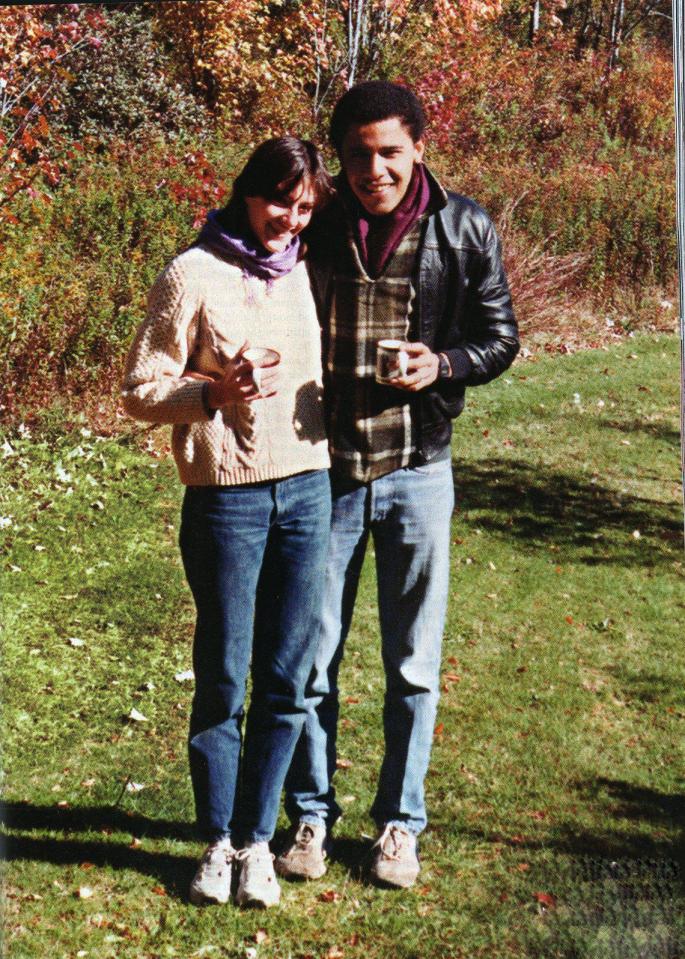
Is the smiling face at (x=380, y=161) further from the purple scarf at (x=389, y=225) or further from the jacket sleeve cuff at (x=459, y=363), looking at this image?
the jacket sleeve cuff at (x=459, y=363)

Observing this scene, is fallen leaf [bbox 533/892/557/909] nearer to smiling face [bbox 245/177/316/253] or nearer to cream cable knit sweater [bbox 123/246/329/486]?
cream cable knit sweater [bbox 123/246/329/486]

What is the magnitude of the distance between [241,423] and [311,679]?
685mm

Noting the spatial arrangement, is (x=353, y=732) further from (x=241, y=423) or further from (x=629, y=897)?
(x=241, y=423)

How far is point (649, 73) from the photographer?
129 inches

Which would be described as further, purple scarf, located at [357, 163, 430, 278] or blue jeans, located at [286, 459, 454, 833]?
blue jeans, located at [286, 459, 454, 833]

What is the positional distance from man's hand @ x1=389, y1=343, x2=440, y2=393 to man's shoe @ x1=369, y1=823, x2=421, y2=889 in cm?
118

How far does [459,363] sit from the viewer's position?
238 centimetres

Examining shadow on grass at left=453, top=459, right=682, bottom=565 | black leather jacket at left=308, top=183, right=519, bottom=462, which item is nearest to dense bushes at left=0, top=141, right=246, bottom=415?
black leather jacket at left=308, top=183, right=519, bottom=462

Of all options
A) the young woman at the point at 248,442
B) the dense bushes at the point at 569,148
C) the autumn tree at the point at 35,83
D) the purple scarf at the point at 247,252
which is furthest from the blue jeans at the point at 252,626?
the dense bushes at the point at 569,148

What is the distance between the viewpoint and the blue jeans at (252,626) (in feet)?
7.57

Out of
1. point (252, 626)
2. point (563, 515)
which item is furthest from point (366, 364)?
point (563, 515)

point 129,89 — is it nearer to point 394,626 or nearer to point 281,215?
point 281,215

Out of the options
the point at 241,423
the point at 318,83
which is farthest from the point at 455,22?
the point at 241,423

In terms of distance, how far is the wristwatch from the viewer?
2350 mm
